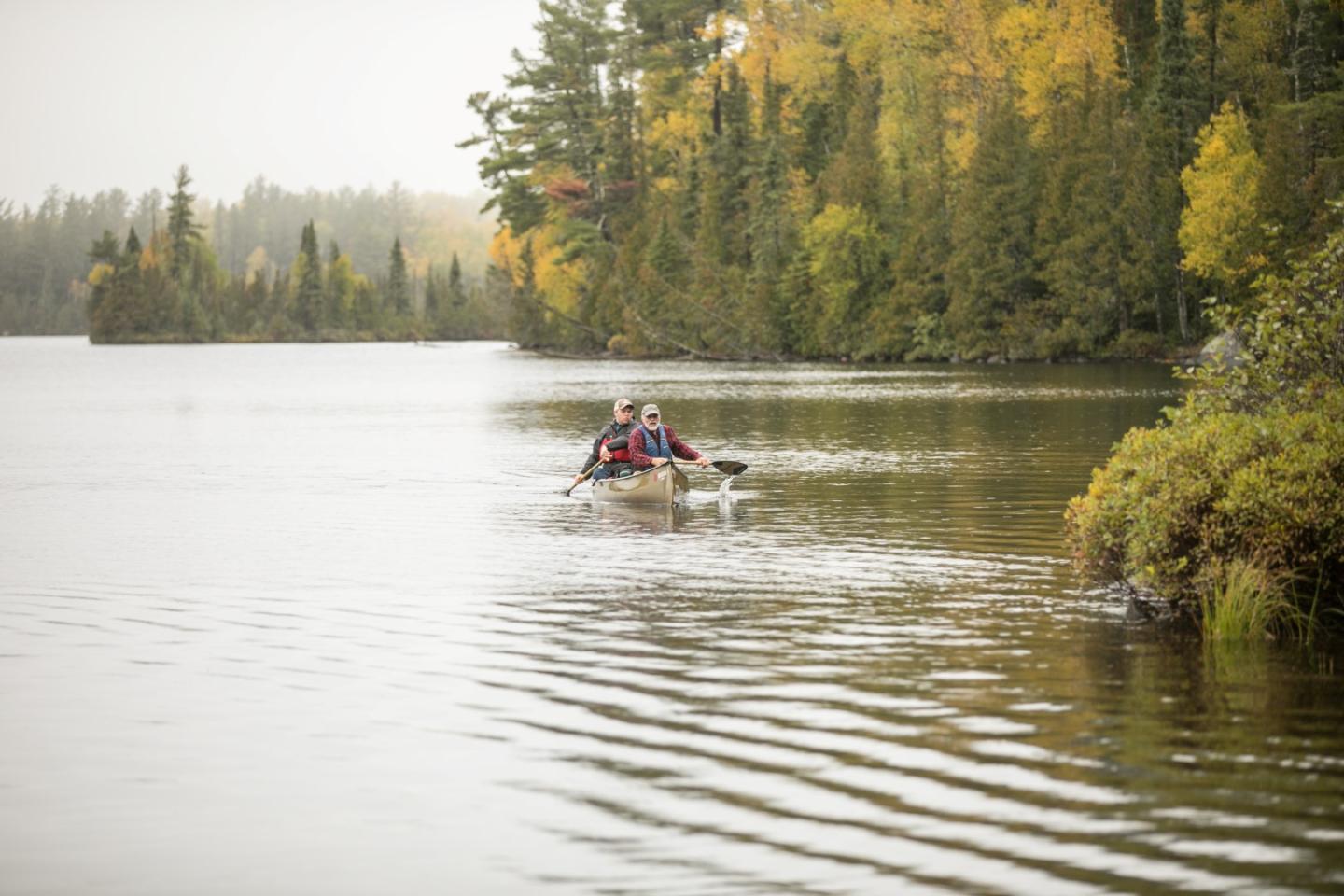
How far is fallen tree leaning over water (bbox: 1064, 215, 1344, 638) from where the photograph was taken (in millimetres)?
13773

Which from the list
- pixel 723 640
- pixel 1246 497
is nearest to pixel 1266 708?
pixel 1246 497

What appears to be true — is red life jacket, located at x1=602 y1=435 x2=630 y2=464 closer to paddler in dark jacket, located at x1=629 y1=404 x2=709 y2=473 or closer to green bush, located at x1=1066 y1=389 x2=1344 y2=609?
paddler in dark jacket, located at x1=629 y1=404 x2=709 y2=473

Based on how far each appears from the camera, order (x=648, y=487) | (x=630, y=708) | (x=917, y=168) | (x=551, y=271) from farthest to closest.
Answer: (x=551, y=271), (x=917, y=168), (x=648, y=487), (x=630, y=708)

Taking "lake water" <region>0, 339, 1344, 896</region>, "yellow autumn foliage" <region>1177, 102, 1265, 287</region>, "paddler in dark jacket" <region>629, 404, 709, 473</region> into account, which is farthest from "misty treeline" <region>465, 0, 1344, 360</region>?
"lake water" <region>0, 339, 1344, 896</region>

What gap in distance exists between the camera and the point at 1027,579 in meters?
17.3

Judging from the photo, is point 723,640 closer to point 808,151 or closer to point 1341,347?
point 1341,347

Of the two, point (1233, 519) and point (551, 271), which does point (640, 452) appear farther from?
point (551, 271)

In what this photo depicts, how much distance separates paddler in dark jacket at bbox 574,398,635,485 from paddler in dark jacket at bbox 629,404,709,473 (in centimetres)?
31

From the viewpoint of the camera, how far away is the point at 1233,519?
13906 mm

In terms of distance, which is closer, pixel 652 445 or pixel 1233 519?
pixel 1233 519

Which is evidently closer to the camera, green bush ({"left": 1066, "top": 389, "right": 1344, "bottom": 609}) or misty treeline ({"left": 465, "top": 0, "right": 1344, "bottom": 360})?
green bush ({"left": 1066, "top": 389, "right": 1344, "bottom": 609})

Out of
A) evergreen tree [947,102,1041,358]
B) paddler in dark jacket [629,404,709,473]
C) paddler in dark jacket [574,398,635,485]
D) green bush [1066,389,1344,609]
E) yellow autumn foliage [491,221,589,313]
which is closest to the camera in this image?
green bush [1066,389,1344,609]

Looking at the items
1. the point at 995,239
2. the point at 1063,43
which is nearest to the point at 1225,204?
the point at 1063,43

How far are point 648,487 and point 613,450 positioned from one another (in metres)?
1.13
